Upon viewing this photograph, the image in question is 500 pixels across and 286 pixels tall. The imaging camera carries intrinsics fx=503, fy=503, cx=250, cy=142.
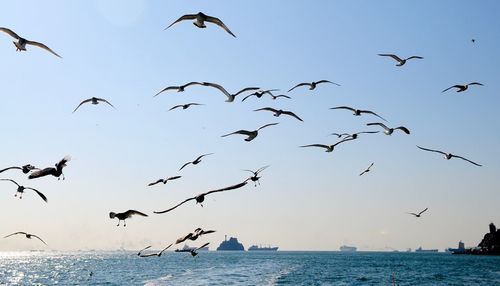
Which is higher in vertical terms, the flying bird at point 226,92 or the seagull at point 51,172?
the flying bird at point 226,92

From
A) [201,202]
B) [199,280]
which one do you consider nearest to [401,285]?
[199,280]

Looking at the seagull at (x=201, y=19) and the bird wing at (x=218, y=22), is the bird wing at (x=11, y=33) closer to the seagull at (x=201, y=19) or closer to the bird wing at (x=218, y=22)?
the seagull at (x=201, y=19)

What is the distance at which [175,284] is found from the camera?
2881 inches

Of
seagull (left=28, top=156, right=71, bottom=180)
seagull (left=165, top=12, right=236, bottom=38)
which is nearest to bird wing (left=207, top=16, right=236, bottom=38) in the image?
seagull (left=165, top=12, right=236, bottom=38)

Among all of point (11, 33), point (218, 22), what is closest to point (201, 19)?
point (218, 22)

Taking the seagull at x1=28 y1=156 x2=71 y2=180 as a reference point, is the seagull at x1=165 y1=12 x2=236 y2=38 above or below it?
above

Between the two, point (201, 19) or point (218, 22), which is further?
point (201, 19)

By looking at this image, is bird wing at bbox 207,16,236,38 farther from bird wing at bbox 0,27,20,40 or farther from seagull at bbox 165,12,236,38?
bird wing at bbox 0,27,20,40

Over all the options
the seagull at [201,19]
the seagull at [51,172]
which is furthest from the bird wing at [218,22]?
the seagull at [51,172]

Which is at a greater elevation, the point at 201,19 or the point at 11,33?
the point at 201,19

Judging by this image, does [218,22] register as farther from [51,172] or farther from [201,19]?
[51,172]

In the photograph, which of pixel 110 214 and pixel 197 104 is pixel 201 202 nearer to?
pixel 110 214

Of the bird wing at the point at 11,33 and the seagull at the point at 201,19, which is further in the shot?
the bird wing at the point at 11,33

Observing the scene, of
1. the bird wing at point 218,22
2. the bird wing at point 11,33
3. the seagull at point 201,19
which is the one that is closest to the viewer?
the bird wing at point 218,22
